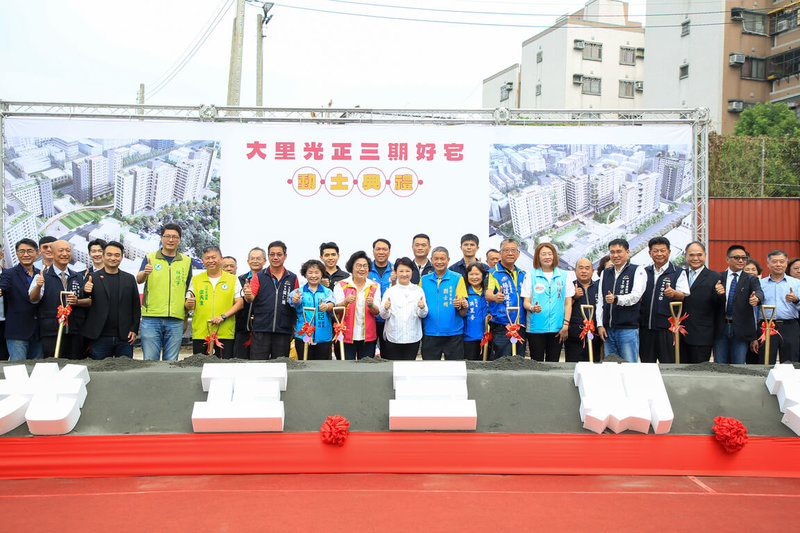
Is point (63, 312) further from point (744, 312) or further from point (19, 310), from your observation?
point (744, 312)

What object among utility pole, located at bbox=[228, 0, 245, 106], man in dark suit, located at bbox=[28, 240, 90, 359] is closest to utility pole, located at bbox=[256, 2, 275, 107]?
utility pole, located at bbox=[228, 0, 245, 106]

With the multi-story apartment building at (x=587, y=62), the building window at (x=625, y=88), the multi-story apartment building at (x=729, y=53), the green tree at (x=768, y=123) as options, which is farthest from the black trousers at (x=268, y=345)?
the building window at (x=625, y=88)

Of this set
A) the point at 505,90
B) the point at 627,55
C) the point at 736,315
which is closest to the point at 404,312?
the point at 736,315

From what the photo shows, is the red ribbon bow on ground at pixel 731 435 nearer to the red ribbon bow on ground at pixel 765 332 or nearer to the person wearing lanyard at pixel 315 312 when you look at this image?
the red ribbon bow on ground at pixel 765 332

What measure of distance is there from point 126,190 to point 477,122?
3.86m

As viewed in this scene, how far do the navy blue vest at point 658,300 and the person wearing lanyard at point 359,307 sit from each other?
1954 mm

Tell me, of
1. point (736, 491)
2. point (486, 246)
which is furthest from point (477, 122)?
point (736, 491)

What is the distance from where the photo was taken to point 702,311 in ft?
15.6

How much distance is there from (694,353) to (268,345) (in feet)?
10.1

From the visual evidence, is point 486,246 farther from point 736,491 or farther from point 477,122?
point 736,491

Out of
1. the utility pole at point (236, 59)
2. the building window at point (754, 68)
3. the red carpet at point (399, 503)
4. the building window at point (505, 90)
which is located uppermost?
the building window at point (505, 90)

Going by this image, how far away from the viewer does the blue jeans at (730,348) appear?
4.91 meters

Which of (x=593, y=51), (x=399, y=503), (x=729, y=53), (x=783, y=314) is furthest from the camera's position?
(x=593, y=51)

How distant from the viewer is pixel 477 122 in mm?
7141
